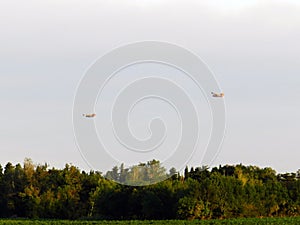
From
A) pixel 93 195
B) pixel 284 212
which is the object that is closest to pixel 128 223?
pixel 284 212

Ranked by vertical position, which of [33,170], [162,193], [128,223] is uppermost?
[33,170]

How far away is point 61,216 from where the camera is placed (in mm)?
59188

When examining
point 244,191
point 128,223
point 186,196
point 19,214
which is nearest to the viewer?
point 128,223

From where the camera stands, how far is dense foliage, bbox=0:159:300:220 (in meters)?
43.0

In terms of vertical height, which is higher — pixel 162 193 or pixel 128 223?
pixel 162 193

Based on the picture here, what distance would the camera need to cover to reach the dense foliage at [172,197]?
141 ft

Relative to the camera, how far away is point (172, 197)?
44969 mm

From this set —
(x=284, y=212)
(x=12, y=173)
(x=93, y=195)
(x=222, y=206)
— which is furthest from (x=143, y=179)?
(x=12, y=173)

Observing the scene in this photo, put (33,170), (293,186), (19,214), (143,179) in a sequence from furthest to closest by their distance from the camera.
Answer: (33,170), (19,214), (293,186), (143,179)

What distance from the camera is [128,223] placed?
3997 centimetres

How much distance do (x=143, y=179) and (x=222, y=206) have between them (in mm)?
14063

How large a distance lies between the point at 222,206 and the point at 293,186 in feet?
28.9

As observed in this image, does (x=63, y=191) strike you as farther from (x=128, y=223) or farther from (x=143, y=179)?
(x=143, y=179)

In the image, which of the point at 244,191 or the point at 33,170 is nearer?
the point at 244,191
